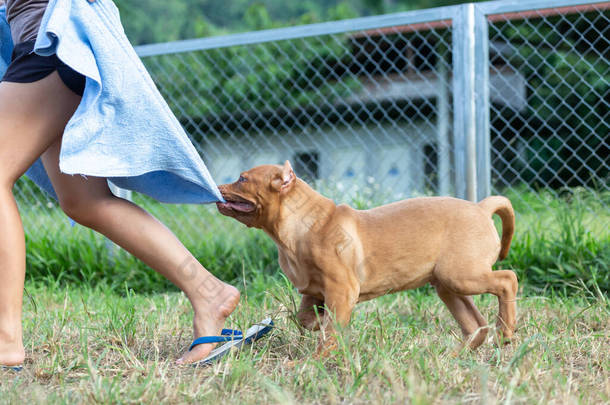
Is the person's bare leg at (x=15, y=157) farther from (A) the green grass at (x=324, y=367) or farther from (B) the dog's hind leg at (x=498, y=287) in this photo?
(B) the dog's hind leg at (x=498, y=287)

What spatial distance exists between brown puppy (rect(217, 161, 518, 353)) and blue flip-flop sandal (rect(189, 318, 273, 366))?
7.4 inches

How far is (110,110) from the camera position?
6.57 ft

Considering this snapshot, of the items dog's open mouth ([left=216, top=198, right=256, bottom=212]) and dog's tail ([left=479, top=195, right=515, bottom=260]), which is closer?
dog's open mouth ([left=216, top=198, right=256, bottom=212])

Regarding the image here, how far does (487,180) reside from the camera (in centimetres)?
356

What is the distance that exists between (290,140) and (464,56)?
8.15 m

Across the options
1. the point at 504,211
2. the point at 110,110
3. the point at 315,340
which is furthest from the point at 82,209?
the point at 504,211

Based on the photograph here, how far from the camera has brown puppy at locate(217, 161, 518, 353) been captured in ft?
7.18

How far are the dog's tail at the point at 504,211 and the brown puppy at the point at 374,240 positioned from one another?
85 mm

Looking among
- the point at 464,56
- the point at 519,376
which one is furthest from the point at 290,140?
the point at 519,376

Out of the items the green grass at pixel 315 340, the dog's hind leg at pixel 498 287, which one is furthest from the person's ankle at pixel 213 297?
the dog's hind leg at pixel 498 287

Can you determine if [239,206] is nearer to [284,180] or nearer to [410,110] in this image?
[284,180]

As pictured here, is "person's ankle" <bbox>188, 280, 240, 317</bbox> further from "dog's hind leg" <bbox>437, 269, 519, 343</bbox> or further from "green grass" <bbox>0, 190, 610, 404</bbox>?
"dog's hind leg" <bbox>437, 269, 519, 343</bbox>

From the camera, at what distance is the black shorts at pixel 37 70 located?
1989 millimetres

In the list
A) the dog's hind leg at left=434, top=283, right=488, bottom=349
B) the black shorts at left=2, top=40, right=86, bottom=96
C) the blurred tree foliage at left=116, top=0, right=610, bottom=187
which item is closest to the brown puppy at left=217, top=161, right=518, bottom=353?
the dog's hind leg at left=434, top=283, right=488, bottom=349
